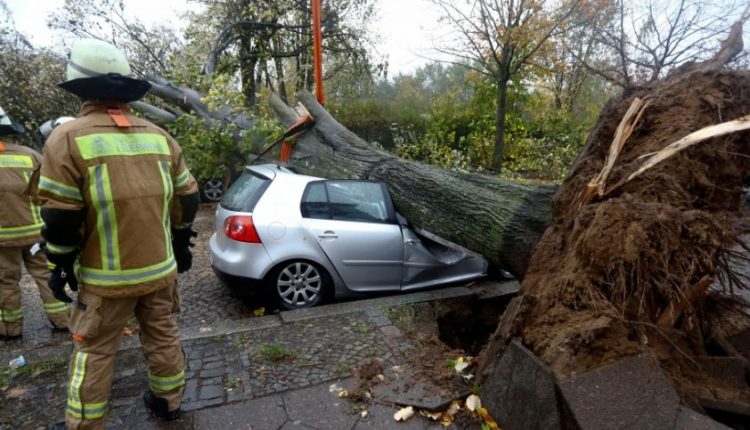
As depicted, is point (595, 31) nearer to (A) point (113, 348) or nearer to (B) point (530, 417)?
(B) point (530, 417)

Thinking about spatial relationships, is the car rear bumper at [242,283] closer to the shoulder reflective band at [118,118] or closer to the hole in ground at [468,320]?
the hole in ground at [468,320]

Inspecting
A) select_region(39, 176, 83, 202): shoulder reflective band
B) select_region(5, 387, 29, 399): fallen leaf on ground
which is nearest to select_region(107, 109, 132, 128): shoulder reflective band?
select_region(39, 176, 83, 202): shoulder reflective band

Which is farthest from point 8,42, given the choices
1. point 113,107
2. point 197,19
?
point 113,107

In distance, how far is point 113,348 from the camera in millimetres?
2387

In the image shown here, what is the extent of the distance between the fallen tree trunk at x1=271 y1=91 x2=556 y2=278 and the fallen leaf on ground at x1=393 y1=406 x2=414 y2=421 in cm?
167

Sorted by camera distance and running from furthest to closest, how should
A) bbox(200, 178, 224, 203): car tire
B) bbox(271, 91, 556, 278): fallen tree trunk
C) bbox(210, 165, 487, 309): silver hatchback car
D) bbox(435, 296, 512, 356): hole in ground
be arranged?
bbox(200, 178, 224, 203): car tire < bbox(210, 165, 487, 309): silver hatchback car < bbox(435, 296, 512, 356): hole in ground < bbox(271, 91, 556, 278): fallen tree trunk

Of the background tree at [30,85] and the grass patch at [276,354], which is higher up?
the background tree at [30,85]

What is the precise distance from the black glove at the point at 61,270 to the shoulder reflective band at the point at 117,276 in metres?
0.06

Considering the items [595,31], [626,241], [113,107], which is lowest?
[626,241]

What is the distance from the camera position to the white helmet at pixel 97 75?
7.47 feet

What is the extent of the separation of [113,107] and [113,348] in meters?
1.25

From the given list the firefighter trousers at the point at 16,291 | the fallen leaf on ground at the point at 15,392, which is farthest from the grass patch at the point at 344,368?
the firefighter trousers at the point at 16,291

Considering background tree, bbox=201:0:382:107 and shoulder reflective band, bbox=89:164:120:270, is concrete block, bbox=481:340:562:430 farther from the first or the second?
background tree, bbox=201:0:382:107

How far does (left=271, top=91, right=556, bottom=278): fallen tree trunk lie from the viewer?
380cm
